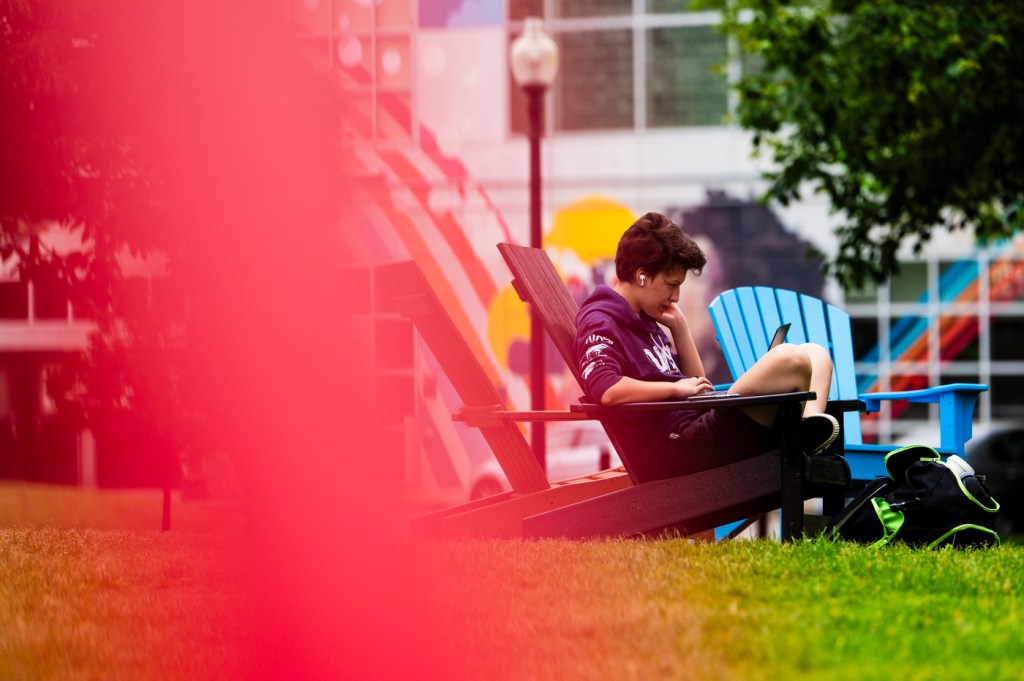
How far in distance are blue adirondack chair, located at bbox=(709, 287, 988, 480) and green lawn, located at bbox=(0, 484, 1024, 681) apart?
145cm

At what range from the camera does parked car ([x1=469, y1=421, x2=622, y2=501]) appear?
15070 mm

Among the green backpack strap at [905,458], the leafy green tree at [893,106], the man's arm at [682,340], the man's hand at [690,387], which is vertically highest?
the leafy green tree at [893,106]

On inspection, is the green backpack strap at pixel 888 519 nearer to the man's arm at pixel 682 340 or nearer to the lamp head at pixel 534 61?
the man's arm at pixel 682 340

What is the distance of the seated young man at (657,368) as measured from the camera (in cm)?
492

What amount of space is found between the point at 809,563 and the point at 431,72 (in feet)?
55.5

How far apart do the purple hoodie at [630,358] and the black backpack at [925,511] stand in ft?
2.39

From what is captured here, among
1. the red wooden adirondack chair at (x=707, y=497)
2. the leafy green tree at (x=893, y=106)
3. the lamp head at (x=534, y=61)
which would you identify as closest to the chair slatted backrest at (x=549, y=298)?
the red wooden adirondack chair at (x=707, y=497)

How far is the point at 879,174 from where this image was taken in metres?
12.2

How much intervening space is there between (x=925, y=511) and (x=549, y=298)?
5.61ft

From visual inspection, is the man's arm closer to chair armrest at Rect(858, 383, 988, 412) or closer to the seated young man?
the seated young man

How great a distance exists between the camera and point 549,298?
17.9 feet

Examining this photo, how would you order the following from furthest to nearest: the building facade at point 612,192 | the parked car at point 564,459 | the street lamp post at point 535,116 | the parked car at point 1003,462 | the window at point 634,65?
the window at point 634,65
the building facade at point 612,192
the parked car at point 564,459
the parked car at point 1003,462
the street lamp post at point 535,116

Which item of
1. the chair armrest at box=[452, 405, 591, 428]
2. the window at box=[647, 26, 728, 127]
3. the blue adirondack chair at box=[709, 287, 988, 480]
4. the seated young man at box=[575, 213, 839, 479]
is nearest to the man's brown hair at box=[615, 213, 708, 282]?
the seated young man at box=[575, 213, 839, 479]

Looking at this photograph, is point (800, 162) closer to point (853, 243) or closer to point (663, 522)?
point (853, 243)
